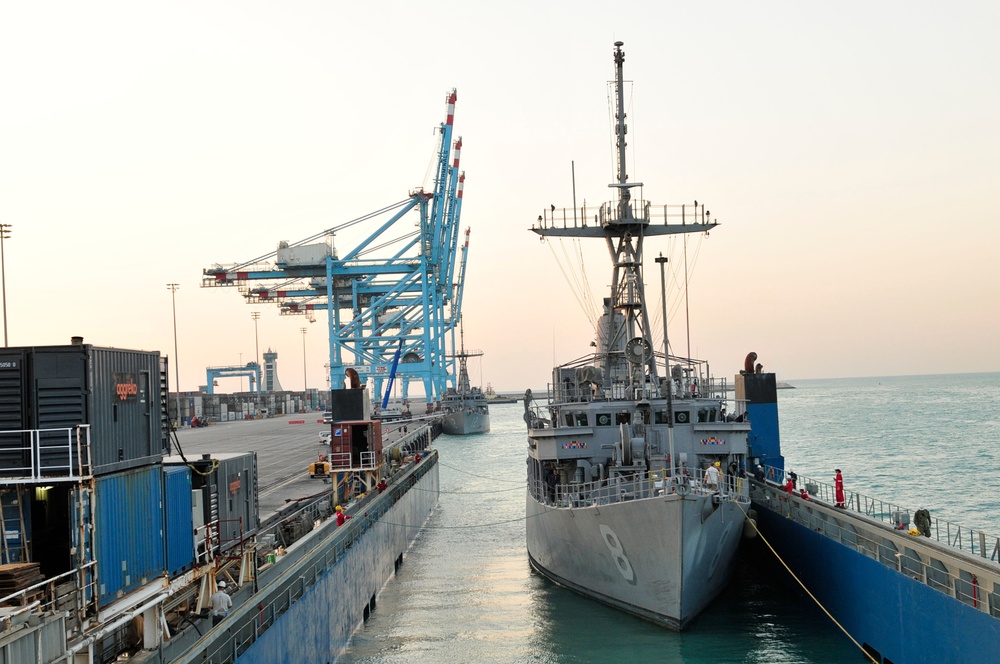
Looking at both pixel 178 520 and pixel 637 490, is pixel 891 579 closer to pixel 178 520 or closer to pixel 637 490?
pixel 637 490

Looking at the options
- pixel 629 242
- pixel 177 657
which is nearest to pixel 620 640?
pixel 177 657

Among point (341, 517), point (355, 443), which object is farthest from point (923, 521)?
point (355, 443)

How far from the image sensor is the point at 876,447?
7250 cm

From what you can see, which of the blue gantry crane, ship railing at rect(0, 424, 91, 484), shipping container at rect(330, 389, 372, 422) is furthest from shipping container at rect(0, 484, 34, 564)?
the blue gantry crane

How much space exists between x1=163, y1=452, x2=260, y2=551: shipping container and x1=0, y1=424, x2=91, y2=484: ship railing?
4.00 m

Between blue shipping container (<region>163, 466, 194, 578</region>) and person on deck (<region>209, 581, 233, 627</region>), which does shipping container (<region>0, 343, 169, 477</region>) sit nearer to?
blue shipping container (<region>163, 466, 194, 578</region>)

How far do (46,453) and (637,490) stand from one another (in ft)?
47.6

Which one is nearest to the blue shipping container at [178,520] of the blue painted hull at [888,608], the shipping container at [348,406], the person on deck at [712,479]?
the person on deck at [712,479]

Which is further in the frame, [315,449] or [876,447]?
[876,447]

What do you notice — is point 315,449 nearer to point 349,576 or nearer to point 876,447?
point 349,576

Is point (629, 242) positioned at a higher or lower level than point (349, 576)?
higher

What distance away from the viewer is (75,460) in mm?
12367

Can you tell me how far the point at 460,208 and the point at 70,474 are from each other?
105 m

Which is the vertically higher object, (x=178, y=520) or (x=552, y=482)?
(x=178, y=520)
